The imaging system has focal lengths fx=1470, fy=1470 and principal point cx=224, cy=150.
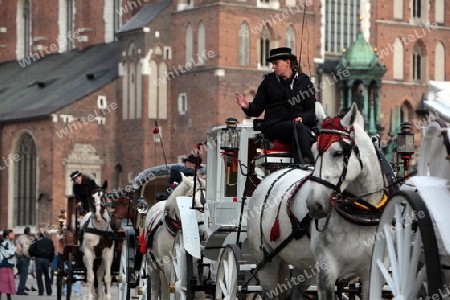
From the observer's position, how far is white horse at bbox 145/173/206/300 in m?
14.5

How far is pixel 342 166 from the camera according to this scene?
30.6ft

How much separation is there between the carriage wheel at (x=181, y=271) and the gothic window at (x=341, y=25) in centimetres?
4091

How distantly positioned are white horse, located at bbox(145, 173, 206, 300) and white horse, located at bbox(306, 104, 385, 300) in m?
4.01

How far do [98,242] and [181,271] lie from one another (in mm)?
6104

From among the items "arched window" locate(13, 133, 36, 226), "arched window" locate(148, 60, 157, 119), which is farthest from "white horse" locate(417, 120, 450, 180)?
"arched window" locate(13, 133, 36, 226)

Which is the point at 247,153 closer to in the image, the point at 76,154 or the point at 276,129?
the point at 276,129

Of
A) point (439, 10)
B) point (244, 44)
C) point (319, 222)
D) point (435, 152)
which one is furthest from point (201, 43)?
point (435, 152)

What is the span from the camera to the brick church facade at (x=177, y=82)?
52469 mm

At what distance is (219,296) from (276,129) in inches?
55.6

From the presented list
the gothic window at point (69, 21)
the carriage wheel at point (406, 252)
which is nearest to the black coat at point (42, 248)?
the carriage wheel at point (406, 252)

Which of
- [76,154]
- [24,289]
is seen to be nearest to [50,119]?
[76,154]

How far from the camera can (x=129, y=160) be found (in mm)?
55625

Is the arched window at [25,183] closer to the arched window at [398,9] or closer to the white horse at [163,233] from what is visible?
the arched window at [398,9]

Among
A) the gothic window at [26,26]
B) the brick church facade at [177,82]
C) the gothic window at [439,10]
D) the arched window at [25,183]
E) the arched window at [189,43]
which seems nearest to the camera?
the brick church facade at [177,82]
